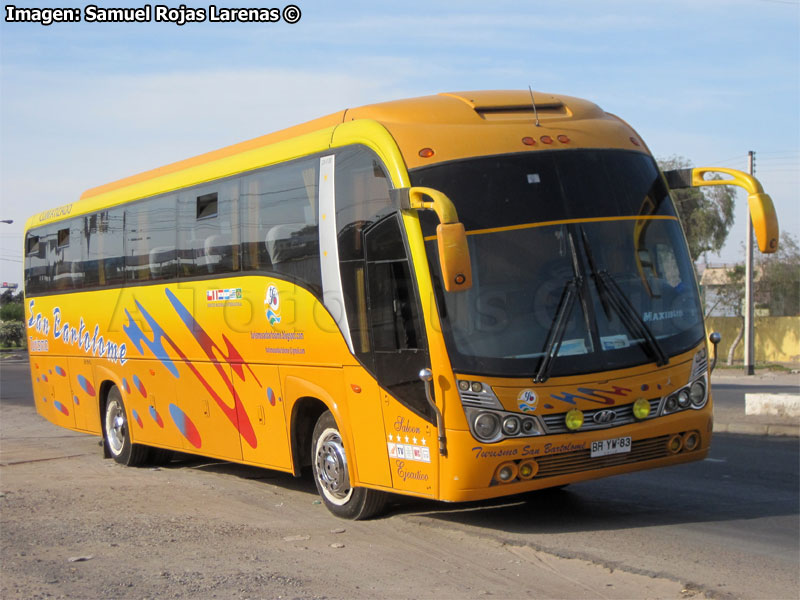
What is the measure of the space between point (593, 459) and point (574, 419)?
39 cm

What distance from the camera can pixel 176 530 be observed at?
869cm

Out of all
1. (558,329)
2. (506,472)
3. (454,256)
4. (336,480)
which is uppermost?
Result: (454,256)

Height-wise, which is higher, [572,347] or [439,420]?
[572,347]

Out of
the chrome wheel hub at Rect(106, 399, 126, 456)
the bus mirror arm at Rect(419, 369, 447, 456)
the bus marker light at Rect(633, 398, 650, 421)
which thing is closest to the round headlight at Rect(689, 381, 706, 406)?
the bus marker light at Rect(633, 398, 650, 421)

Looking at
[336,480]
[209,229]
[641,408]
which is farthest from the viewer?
[209,229]

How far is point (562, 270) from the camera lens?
7895 mm

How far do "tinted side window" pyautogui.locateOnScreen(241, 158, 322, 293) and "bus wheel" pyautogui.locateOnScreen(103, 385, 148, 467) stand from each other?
15.5 ft

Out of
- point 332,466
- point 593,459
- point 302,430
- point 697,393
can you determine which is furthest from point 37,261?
point 697,393

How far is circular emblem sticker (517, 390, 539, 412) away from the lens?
24.7 feet

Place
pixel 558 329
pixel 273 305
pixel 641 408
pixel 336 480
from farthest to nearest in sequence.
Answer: pixel 273 305
pixel 336 480
pixel 641 408
pixel 558 329

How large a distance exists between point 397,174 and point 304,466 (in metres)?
3.36

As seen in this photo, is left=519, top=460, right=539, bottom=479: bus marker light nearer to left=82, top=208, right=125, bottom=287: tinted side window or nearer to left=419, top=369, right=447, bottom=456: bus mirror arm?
left=419, top=369, right=447, bottom=456: bus mirror arm

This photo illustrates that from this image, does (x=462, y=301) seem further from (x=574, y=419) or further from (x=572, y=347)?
(x=574, y=419)

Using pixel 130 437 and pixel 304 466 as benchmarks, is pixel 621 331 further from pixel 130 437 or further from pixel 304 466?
pixel 130 437
